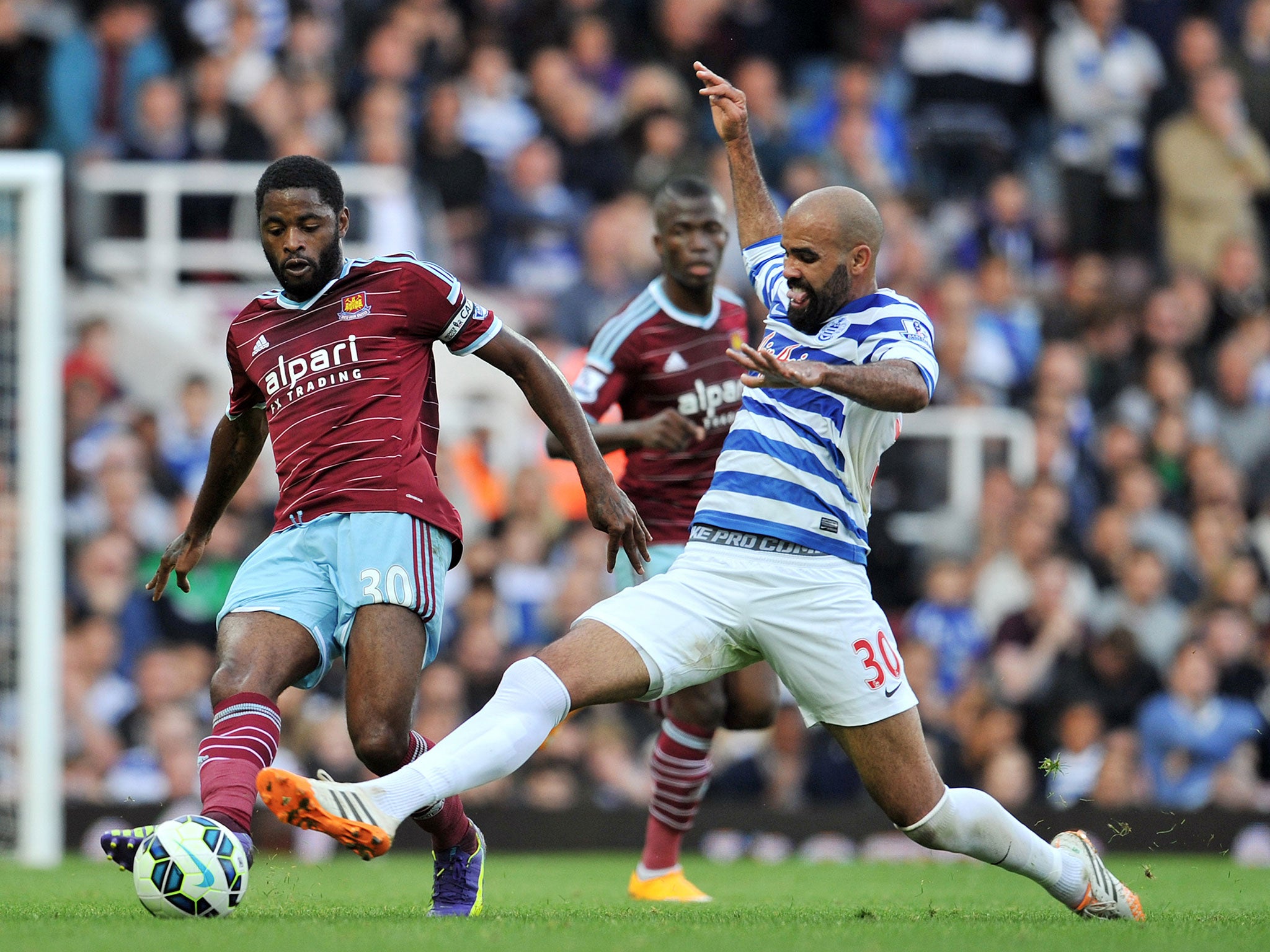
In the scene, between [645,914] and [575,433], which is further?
[645,914]

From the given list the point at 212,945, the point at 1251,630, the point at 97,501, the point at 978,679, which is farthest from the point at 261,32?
the point at 212,945

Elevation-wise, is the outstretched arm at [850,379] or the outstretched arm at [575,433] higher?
the outstretched arm at [850,379]

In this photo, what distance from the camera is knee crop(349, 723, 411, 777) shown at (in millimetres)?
6047

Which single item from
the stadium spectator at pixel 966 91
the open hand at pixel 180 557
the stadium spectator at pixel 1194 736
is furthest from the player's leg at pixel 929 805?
the stadium spectator at pixel 966 91

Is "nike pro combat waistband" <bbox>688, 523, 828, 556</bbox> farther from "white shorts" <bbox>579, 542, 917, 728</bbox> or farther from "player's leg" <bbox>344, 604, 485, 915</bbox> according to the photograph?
"player's leg" <bbox>344, 604, 485, 915</bbox>

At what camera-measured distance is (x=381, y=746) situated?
605cm

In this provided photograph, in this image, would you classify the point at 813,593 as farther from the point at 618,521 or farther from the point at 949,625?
the point at 949,625

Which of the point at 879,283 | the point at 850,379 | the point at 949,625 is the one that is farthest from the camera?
the point at 879,283

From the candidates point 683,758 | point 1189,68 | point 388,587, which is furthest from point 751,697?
point 1189,68

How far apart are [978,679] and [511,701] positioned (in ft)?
23.7

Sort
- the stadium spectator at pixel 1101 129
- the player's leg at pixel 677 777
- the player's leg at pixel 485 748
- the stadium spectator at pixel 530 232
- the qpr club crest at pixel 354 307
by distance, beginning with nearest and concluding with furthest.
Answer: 1. the player's leg at pixel 485 748
2. the qpr club crest at pixel 354 307
3. the player's leg at pixel 677 777
4. the stadium spectator at pixel 530 232
5. the stadium spectator at pixel 1101 129

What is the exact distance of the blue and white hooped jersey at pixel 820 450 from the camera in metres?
6.16

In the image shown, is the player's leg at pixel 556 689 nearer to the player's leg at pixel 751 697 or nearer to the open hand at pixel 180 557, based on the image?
the open hand at pixel 180 557

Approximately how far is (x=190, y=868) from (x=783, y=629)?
6.42 feet
